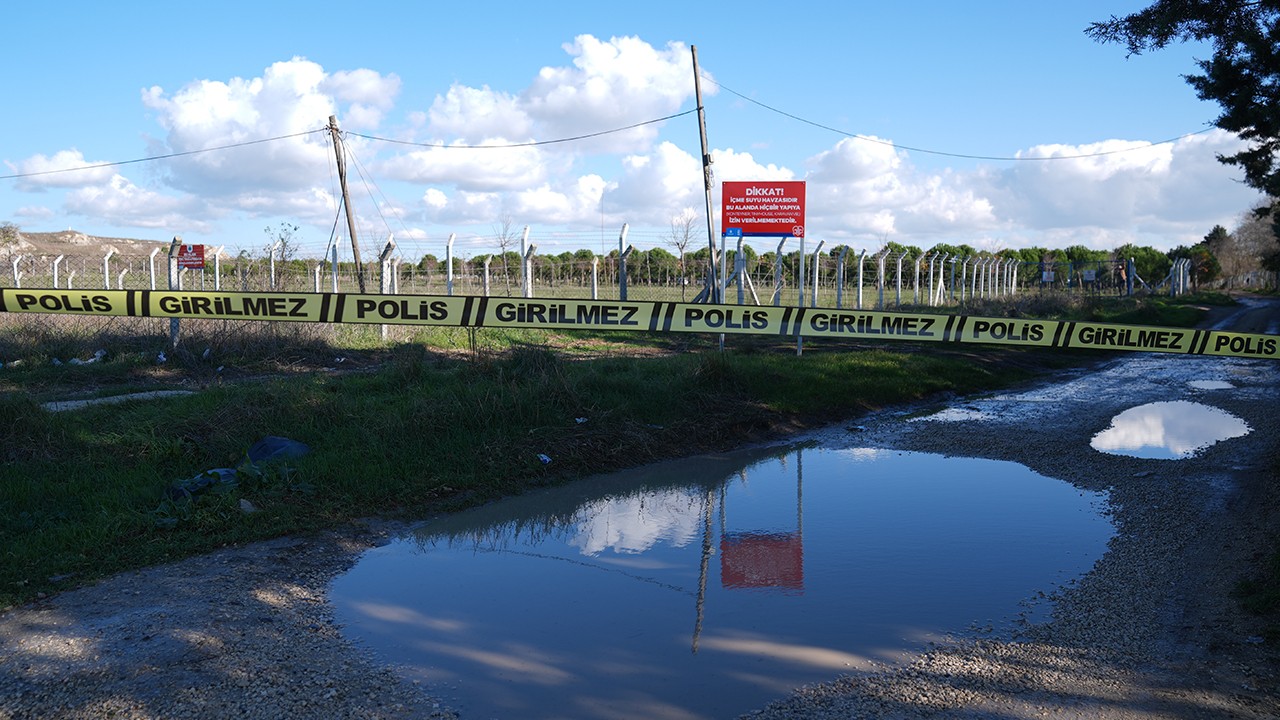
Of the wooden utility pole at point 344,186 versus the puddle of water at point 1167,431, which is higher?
the wooden utility pole at point 344,186

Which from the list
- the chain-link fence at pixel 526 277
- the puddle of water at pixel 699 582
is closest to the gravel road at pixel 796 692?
the puddle of water at pixel 699 582

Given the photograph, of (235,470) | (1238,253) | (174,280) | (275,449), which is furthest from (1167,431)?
(1238,253)

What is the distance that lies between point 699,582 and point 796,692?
160 cm

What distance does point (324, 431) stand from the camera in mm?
8586

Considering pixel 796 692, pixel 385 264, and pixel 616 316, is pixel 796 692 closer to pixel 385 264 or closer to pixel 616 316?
pixel 616 316

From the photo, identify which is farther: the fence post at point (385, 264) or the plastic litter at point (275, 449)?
the fence post at point (385, 264)

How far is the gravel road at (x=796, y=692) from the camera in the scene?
386 cm

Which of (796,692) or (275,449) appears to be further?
(275,449)

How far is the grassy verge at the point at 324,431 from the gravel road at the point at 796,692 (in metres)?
0.57

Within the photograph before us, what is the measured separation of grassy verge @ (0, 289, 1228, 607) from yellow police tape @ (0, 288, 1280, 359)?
4.04ft

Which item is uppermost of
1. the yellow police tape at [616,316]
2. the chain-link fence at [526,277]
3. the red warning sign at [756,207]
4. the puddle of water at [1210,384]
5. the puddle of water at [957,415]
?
the red warning sign at [756,207]

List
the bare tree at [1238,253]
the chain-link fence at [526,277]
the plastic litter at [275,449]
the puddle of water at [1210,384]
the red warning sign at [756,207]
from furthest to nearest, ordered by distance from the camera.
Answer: the bare tree at [1238,253]
the chain-link fence at [526,277]
the red warning sign at [756,207]
the puddle of water at [1210,384]
the plastic litter at [275,449]

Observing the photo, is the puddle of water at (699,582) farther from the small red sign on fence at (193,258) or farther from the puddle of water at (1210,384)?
the small red sign on fence at (193,258)

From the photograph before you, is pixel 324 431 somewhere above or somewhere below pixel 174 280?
below
